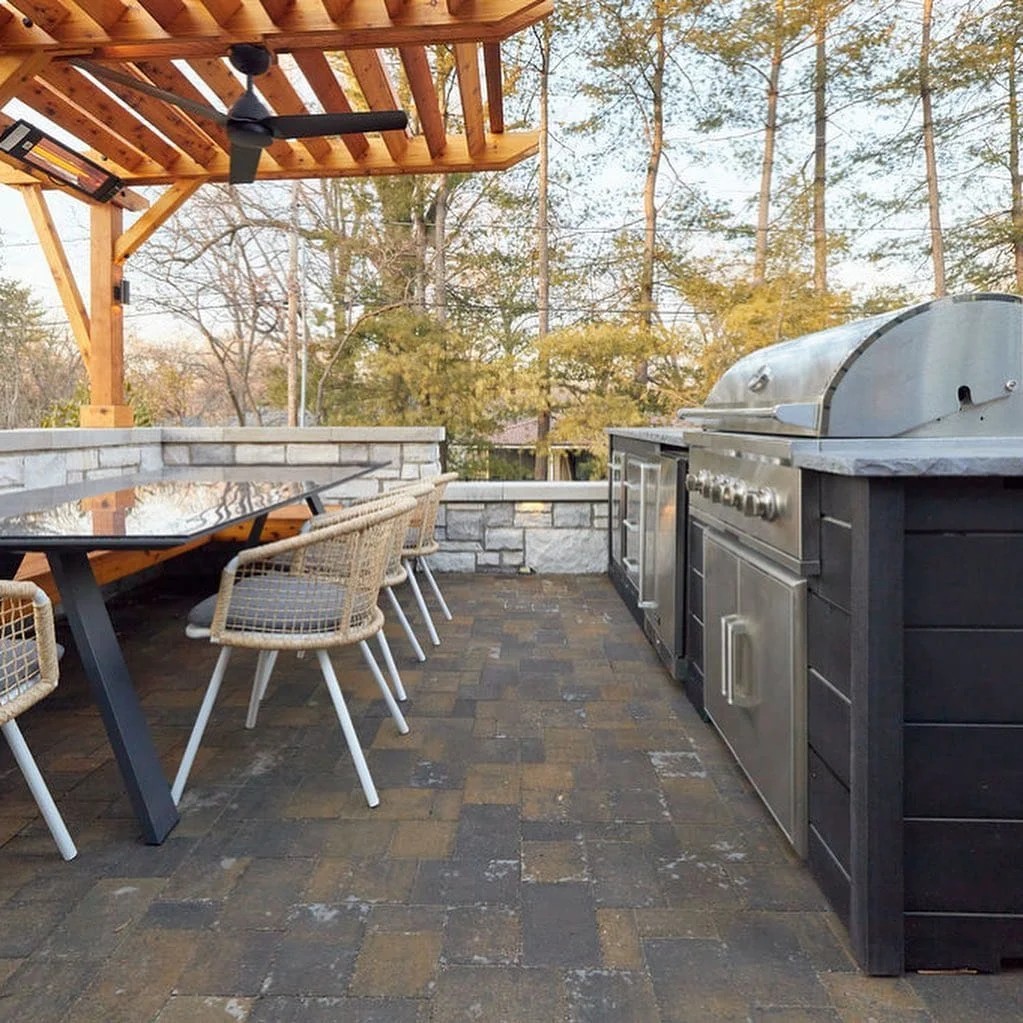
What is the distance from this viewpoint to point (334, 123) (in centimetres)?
321

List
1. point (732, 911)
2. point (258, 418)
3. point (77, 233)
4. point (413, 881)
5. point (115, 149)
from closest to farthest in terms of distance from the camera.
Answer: point (732, 911), point (413, 881), point (115, 149), point (77, 233), point (258, 418)

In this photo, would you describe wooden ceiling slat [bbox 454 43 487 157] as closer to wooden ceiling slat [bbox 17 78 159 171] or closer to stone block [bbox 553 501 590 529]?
wooden ceiling slat [bbox 17 78 159 171]

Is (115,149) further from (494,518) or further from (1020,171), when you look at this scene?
(1020,171)

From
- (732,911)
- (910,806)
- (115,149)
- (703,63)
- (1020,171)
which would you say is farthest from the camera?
(703,63)

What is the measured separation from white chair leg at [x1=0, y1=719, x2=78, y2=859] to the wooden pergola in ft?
9.06

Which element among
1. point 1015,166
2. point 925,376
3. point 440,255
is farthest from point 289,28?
point 1015,166

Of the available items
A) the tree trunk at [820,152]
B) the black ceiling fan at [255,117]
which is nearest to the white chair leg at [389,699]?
the black ceiling fan at [255,117]

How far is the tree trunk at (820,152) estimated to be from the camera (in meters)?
→ 9.62

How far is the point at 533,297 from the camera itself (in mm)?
10477

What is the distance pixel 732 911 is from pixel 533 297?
966 centimetres

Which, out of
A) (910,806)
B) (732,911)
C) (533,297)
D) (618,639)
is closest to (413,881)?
(732,911)

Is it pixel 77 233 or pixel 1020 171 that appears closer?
pixel 1020 171

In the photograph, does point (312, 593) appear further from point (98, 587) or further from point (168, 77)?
point (168, 77)

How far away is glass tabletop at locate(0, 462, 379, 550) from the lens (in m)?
1.75
